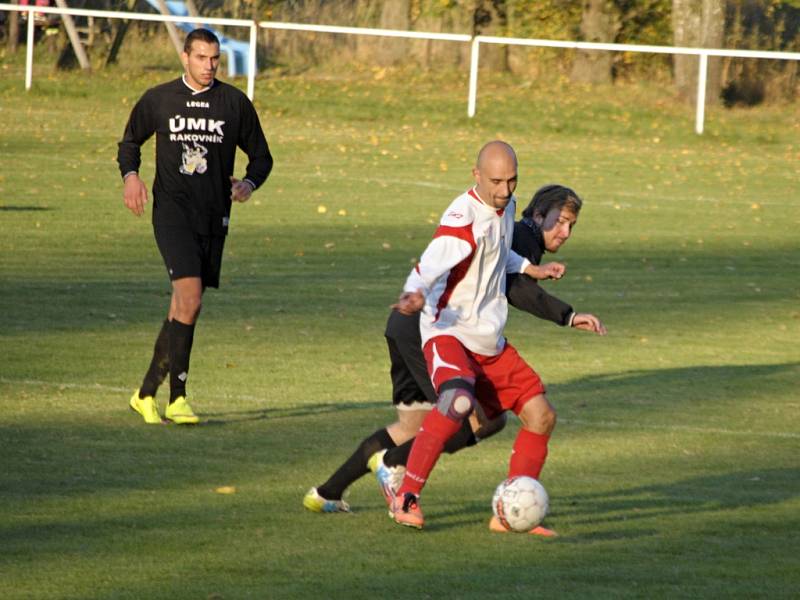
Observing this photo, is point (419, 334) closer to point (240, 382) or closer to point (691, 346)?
point (240, 382)

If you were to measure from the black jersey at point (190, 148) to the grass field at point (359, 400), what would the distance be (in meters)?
1.12

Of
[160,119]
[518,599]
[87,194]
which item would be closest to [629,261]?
[87,194]

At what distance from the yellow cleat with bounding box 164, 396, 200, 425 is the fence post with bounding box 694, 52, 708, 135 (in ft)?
73.6

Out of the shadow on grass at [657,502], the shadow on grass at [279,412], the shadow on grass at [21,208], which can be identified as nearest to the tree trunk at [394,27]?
the shadow on grass at [21,208]

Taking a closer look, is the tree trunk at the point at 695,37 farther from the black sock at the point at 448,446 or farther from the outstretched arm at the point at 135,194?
the black sock at the point at 448,446

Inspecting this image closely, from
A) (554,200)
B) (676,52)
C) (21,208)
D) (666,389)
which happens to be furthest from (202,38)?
Result: (676,52)

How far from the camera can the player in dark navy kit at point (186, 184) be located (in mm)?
9547

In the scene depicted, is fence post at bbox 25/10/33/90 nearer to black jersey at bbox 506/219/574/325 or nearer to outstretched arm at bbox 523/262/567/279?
black jersey at bbox 506/219/574/325

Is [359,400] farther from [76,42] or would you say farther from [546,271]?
[76,42]

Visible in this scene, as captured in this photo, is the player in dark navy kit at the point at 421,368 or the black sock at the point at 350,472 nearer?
the player in dark navy kit at the point at 421,368

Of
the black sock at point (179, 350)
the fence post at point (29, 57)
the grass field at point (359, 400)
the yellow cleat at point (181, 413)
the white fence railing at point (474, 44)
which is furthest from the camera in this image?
the fence post at point (29, 57)

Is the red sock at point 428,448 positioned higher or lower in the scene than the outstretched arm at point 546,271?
lower

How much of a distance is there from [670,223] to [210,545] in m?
15.3

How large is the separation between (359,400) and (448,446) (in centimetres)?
316
